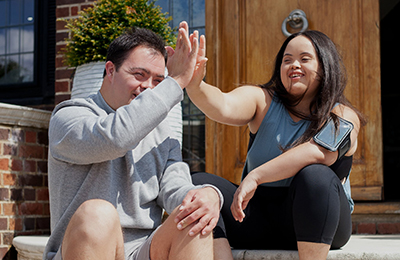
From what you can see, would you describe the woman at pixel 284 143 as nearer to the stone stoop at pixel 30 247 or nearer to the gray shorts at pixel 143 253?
the gray shorts at pixel 143 253

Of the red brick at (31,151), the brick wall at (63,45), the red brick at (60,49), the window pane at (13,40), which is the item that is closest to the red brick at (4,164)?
the red brick at (31,151)

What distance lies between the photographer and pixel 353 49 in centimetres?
297

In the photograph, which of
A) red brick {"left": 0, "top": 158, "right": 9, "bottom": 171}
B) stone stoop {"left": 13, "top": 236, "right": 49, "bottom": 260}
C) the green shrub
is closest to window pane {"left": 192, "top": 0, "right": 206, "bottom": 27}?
the green shrub

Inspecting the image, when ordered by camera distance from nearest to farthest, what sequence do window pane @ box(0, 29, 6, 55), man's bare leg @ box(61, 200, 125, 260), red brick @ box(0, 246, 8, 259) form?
man's bare leg @ box(61, 200, 125, 260)
red brick @ box(0, 246, 8, 259)
window pane @ box(0, 29, 6, 55)

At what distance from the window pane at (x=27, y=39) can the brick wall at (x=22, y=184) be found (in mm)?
1078

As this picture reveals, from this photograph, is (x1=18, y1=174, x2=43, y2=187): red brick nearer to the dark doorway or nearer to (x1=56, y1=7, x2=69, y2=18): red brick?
(x1=56, y1=7, x2=69, y2=18): red brick

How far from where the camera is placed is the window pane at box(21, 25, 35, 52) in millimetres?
4016

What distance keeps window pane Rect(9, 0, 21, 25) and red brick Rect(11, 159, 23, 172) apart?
60.3 inches

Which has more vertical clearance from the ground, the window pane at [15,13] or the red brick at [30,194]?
the window pane at [15,13]

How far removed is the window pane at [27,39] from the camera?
4.02m

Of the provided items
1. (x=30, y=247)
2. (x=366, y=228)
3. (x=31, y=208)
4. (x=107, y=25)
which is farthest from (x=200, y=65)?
(x=31, y=208)

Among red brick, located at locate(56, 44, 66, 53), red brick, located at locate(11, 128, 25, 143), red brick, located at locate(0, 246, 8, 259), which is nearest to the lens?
red brick, located at locate(0, 246, 8, 259)

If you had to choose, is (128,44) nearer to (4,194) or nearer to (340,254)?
(340,254)

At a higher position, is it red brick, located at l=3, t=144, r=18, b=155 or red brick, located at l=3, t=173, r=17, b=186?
red brick, located at l=3, t=144, r=18, b=155
